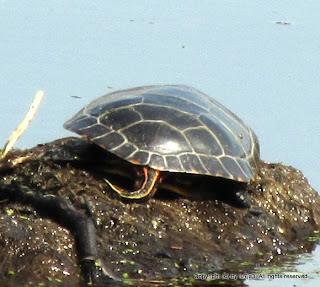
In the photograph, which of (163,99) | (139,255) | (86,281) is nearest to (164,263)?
(139,255)

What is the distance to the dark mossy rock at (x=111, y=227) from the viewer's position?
29.4 ft

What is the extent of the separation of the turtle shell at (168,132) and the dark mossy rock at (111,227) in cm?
24

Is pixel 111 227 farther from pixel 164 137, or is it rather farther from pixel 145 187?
pixel 164 137

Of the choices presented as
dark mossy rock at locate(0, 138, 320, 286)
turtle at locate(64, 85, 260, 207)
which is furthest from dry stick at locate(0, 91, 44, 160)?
turtle at locate(64, 85, 260, 207)

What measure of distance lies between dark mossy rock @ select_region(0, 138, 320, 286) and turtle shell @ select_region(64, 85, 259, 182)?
24 cm

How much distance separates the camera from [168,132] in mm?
10016

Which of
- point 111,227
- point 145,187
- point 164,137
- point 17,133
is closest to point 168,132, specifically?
point 164,137

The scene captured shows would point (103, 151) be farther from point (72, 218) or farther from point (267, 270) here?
point (267, 270)

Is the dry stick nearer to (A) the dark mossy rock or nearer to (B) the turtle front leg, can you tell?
(A) the dark mossy rock

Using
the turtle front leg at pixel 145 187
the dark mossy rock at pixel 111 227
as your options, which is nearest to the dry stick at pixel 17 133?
the dark mossy rock at pixel 111 227

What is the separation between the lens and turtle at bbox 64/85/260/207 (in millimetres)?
9781

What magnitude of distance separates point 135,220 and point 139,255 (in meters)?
0.35

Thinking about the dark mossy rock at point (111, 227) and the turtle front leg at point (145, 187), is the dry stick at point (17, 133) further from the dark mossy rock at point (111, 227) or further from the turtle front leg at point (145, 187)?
the turtle front leg at point (145, 187)

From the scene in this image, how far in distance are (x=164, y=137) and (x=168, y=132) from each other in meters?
0.08
